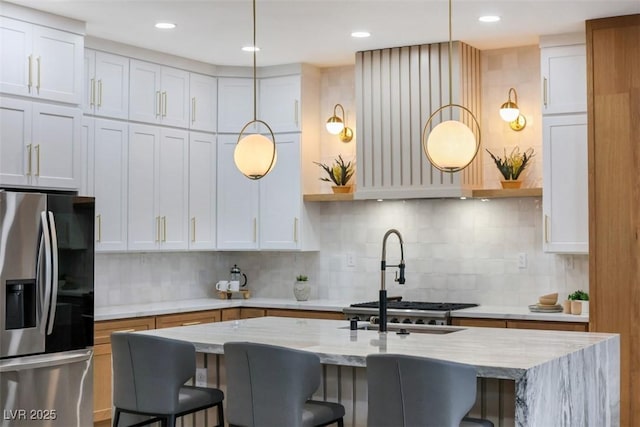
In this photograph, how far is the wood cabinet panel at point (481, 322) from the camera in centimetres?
573

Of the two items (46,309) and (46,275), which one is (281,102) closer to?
(46,275)

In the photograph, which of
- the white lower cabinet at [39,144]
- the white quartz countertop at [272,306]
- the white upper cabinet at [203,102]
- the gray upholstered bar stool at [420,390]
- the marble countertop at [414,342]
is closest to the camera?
the gray upholstered bar stool at [420,390]

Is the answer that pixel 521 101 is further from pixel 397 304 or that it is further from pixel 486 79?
pixel 397 304

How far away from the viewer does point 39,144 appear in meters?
5.28

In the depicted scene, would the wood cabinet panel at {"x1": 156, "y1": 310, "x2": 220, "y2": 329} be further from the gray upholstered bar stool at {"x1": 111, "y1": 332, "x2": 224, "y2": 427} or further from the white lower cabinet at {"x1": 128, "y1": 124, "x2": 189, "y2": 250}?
the gray upholstered bar stool at {"x1": 111, "y1": 332, "x2": 224, "y2": 427}

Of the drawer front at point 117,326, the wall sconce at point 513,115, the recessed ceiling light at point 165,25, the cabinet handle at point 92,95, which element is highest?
the recessed ceiling light at point 165,25

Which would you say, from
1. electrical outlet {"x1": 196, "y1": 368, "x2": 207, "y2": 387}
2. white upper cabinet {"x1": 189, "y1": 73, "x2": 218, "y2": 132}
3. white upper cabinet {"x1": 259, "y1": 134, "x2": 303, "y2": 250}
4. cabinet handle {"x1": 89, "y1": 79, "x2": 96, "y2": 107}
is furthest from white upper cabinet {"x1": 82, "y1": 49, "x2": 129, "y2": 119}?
electrical outlet {"x1": 196, "y1": 368, "x2": 207, "y2": 387}

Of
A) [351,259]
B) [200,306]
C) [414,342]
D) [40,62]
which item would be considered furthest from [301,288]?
[414,342]

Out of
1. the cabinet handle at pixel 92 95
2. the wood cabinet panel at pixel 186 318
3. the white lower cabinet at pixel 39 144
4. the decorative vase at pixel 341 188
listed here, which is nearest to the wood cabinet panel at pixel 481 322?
the decorative vase at pixel 341 188

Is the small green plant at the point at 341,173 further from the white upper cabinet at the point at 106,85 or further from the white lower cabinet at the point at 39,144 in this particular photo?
the white lower cabinet at the point at 39,144

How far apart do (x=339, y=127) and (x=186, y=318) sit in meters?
1.96

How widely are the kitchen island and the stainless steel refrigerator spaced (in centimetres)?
90

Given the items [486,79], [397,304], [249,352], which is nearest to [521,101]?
[486,79]

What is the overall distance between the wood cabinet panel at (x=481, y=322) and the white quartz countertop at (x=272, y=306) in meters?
0.03
